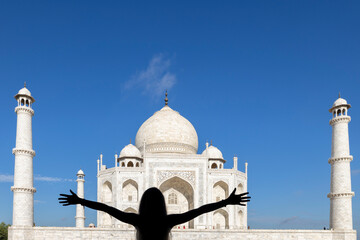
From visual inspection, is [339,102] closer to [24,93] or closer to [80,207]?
[24,93]

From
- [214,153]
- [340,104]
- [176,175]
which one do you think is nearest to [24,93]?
[176,175]

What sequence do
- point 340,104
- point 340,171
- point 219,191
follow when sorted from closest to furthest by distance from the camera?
point 340,171, point 340,104, point 219,191

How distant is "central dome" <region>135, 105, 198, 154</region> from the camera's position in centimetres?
3341

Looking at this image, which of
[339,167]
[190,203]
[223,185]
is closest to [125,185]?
[190,203]

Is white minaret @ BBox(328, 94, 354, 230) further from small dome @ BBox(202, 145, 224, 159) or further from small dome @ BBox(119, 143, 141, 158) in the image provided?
small dome @ BBox(119, 143, 141, 158)

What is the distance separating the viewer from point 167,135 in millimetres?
33750

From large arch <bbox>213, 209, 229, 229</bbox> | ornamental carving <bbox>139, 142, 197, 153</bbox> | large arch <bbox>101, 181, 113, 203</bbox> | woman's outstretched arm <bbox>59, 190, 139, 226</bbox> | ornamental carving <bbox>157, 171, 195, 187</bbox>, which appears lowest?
large arch <bbox>213, 209, 229, 229</bbox>

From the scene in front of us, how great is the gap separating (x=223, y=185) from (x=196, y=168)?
10.2ft

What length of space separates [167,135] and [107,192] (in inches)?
301

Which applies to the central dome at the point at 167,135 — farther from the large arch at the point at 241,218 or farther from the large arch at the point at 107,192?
the large arch at the point at 241,218

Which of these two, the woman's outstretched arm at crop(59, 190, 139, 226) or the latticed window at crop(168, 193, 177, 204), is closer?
the woman's outstretched arm at crop(59, 190, 139, 226)

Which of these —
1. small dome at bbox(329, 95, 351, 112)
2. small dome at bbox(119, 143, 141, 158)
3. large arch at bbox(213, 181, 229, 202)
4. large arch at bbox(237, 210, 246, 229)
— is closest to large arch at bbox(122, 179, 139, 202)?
small dome at bbox(119, 143, 141, 158)

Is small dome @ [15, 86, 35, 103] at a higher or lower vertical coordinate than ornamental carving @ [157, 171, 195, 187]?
higher

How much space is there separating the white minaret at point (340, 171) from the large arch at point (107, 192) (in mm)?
17241
